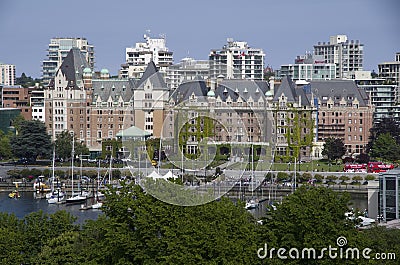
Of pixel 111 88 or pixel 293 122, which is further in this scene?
pixel 111 88

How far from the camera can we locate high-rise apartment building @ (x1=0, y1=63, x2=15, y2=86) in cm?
5275

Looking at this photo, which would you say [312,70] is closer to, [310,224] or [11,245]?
[11,245]

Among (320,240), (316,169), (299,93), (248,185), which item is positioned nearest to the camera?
(320,240)

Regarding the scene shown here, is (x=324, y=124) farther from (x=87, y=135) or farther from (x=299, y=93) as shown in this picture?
(x=87, y=135)

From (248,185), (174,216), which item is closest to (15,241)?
(174,216)

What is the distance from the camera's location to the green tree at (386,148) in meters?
29.2

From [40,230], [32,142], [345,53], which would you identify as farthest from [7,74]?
[40,230]

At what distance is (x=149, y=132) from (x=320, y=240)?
2.93 metres

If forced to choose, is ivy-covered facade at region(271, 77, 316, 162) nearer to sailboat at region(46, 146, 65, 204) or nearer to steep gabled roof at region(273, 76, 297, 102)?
steep gabled roof at region(273, 76, 297, 102)

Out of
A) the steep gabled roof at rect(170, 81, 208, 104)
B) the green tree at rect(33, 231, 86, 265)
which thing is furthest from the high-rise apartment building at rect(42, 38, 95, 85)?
the steep gabled roof at rect(170, 81, 208, 104)

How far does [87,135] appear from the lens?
31781 millimetres

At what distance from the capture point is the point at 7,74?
5334 cm

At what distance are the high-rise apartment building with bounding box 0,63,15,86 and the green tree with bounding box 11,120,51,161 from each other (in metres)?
23.4

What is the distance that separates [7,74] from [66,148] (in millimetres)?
25034
